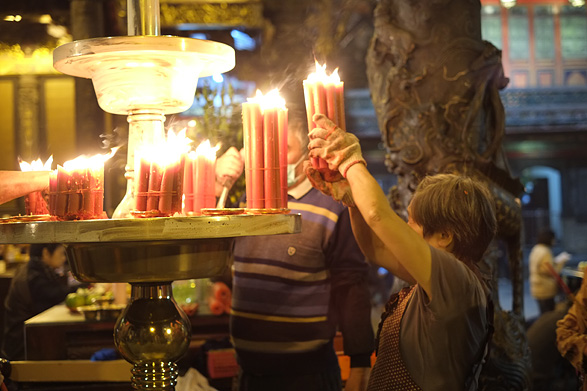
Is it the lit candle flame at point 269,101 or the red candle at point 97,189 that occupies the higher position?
the lit candle flame at point 269,101

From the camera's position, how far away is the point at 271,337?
265 cm

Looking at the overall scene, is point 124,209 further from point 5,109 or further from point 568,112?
point 568,112

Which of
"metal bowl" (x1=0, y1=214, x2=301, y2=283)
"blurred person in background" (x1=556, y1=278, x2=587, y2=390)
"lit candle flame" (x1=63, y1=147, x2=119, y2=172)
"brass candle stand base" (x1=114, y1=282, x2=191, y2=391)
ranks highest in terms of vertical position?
"lit candle flame" (x1=63, y1=147, x2=119, y2=172)

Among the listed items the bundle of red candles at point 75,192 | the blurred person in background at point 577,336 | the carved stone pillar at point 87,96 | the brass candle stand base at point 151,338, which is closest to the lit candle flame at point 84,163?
the bundle of red candles at point 75,192

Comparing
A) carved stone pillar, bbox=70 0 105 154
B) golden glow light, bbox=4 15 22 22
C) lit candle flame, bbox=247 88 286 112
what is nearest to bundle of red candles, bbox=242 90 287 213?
lit candle flame, bbox=247 88 286 112

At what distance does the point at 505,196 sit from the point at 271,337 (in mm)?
1454

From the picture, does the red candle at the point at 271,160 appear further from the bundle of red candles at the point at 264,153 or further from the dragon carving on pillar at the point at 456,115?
the dragon carving on pillar at the point at 456,115

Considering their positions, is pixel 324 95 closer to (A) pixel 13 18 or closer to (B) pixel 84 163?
(B) pixel 84 163

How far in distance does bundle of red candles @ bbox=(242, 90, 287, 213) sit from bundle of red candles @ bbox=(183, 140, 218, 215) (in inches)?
8.1

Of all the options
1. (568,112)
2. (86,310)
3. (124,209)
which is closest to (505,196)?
(124,209)

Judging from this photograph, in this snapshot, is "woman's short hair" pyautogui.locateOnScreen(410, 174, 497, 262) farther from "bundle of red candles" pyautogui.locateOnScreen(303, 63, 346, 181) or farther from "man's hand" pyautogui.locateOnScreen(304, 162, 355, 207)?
"bundle of red candles" pyautogui.locateOnScreen(303, 63, 346, 181)

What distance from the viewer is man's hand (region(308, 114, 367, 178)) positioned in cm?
173

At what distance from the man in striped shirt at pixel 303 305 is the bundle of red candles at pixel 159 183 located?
101cm

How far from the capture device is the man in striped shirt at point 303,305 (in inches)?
104
